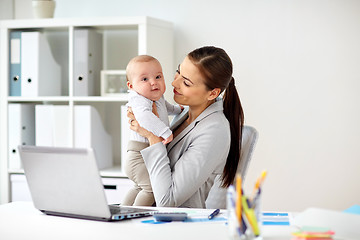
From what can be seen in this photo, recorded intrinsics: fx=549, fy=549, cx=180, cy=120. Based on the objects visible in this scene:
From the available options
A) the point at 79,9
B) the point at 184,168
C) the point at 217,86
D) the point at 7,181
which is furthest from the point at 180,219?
the point at 79,9

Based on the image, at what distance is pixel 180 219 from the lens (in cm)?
159

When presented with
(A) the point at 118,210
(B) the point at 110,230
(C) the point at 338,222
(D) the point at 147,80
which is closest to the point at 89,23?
(D) the point at 147,80

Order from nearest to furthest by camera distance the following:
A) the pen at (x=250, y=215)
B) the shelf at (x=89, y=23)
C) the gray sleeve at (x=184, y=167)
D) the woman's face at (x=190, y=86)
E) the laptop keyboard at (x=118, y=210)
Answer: the pen at (x=250, y=215) < the laptop keyboard at (x=118, y=210) < the gray sleeve at (x=184, y=167) < the woman's face at (x=190, y=86) < the shelf at (x=89, y=23)

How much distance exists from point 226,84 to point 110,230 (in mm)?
944

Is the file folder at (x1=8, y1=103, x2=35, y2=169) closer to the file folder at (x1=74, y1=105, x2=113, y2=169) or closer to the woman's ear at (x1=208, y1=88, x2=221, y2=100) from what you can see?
the file folder at (x1=74, y1=105, x2=113, y2=169)

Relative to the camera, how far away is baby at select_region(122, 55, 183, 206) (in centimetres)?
215

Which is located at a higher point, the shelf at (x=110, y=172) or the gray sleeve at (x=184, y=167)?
the gray sleeve at (x=184, y=167)

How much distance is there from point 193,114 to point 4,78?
1.69 metres

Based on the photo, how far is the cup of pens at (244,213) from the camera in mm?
1230

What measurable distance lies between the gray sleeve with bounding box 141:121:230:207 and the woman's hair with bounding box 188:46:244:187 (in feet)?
0.46

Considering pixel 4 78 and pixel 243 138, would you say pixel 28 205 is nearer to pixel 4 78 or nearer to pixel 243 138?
pixel 243 138

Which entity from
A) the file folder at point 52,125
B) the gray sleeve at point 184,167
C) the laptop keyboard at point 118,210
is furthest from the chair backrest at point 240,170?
the file folder at point 52,125

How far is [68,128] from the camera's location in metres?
3.41

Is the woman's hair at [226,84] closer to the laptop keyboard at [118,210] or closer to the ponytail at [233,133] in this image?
the ponytail at [233,133]
